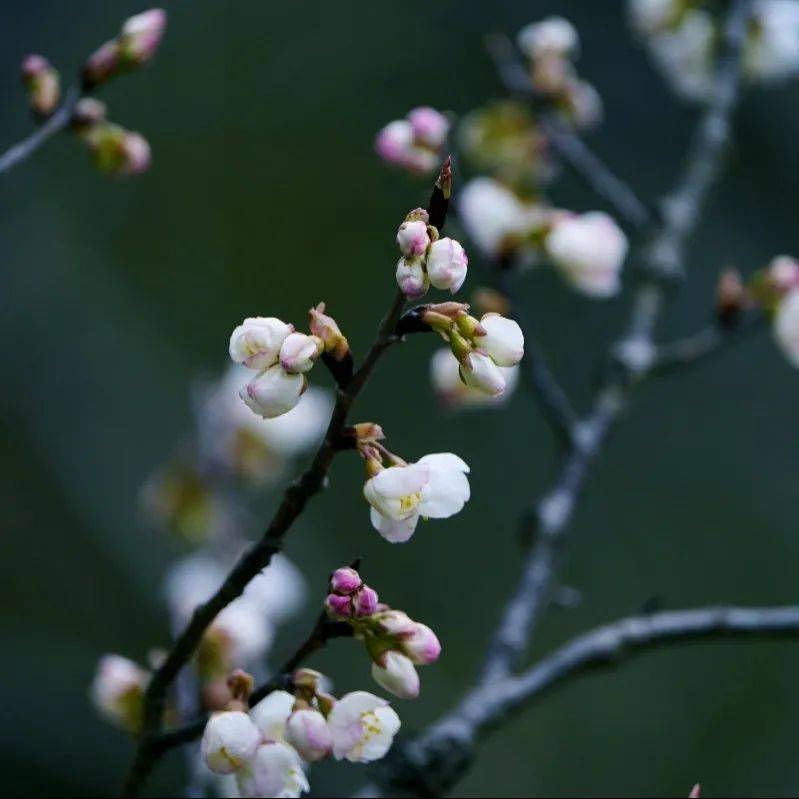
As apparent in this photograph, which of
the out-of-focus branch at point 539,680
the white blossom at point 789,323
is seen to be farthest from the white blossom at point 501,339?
the white blossom at point 789,323

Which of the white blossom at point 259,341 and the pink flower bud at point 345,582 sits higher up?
the white blossom at point 259,341

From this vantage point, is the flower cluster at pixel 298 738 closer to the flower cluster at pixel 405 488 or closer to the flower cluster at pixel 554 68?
the flower cluster at pixel 405 488

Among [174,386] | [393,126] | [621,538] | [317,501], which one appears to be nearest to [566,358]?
[621,538]

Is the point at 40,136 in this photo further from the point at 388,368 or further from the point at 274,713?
the point at 388,368

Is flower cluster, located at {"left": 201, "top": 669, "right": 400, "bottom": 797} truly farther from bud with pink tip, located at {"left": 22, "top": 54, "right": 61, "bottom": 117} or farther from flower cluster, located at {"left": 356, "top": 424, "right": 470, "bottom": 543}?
bud with pink tip, located at {"left": 22, "top": 54, "right": 61, "bottom": 117}

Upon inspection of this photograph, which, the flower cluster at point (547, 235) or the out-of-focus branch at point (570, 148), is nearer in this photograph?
the flower cluster at point (547, 235)

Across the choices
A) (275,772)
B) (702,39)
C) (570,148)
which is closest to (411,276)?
(275,772)

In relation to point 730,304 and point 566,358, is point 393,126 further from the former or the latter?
point 566,358

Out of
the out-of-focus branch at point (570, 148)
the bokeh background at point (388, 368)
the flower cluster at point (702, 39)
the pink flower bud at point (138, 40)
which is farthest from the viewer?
the bokeh background at point (388, 368)

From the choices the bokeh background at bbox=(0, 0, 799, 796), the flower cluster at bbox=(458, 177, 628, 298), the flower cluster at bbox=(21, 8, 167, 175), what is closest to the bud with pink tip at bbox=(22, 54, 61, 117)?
the flower cluster at bbox=(21, 8, 167, 175)
